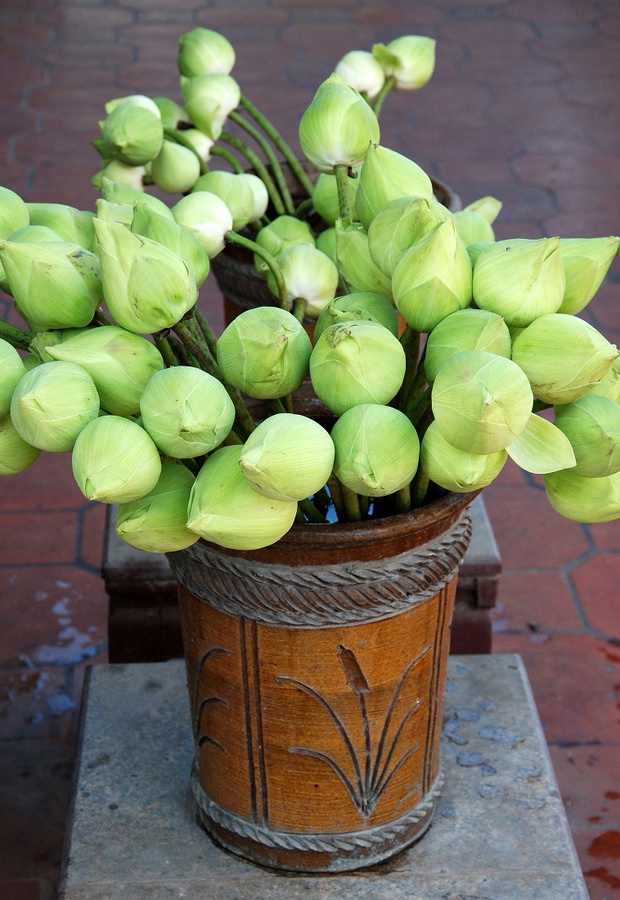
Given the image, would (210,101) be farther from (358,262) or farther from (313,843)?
(313,843)

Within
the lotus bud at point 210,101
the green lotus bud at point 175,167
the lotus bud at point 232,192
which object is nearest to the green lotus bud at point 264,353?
the lotus bud at point 232,192

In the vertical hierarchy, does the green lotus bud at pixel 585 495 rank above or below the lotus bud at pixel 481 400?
below

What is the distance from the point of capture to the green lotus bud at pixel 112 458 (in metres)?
0.70

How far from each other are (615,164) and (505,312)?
2.60 meters

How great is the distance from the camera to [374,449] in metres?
0.72

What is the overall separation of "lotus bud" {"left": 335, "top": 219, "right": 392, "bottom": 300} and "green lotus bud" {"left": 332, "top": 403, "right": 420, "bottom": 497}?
0.51ft

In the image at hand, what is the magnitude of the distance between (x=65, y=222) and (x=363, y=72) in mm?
635

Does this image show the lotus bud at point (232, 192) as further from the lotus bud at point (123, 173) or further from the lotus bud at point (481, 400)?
the lotus bud at point (481, 400)

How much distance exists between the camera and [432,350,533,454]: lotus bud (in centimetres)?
68

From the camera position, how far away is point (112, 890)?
958mm

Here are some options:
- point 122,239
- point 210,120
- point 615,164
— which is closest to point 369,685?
point 122,239

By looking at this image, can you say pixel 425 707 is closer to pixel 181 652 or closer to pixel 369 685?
pixel 369 685

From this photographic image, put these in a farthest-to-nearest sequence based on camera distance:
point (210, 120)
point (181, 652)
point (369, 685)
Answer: point (181, 652) < point (210, 120) < point (369, 685)

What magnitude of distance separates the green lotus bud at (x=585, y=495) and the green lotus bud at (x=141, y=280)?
309mm
